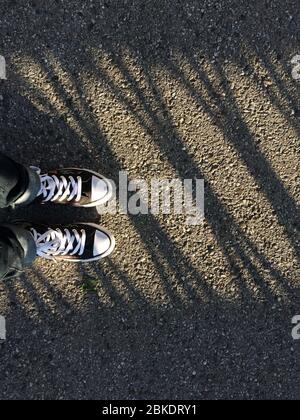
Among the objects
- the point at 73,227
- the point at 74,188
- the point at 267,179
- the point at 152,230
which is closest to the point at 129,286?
the point at 152,230

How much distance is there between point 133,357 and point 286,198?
131cm

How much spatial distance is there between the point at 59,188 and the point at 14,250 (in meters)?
0.44

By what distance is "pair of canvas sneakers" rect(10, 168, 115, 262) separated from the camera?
285 cm

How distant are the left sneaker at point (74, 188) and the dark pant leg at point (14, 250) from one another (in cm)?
25

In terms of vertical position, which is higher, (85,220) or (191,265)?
(85,220)

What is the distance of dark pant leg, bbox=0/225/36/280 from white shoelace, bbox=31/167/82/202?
0.83 ft

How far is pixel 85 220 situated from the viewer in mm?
2994

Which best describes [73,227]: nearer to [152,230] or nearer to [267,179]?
[152,230]

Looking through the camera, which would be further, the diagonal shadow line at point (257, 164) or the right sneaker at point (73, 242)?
the diagonal shadow line at point (257, 164)

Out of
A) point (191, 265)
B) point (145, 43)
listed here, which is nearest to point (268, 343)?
point (191, 265)

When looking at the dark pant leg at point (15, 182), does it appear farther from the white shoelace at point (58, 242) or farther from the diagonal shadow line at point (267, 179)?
the diagonal shadow line at point (267, 179)

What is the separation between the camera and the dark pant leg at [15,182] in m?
2.59

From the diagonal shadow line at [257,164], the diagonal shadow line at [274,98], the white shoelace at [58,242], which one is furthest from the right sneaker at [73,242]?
the diagonal shadow line at [274,98]
